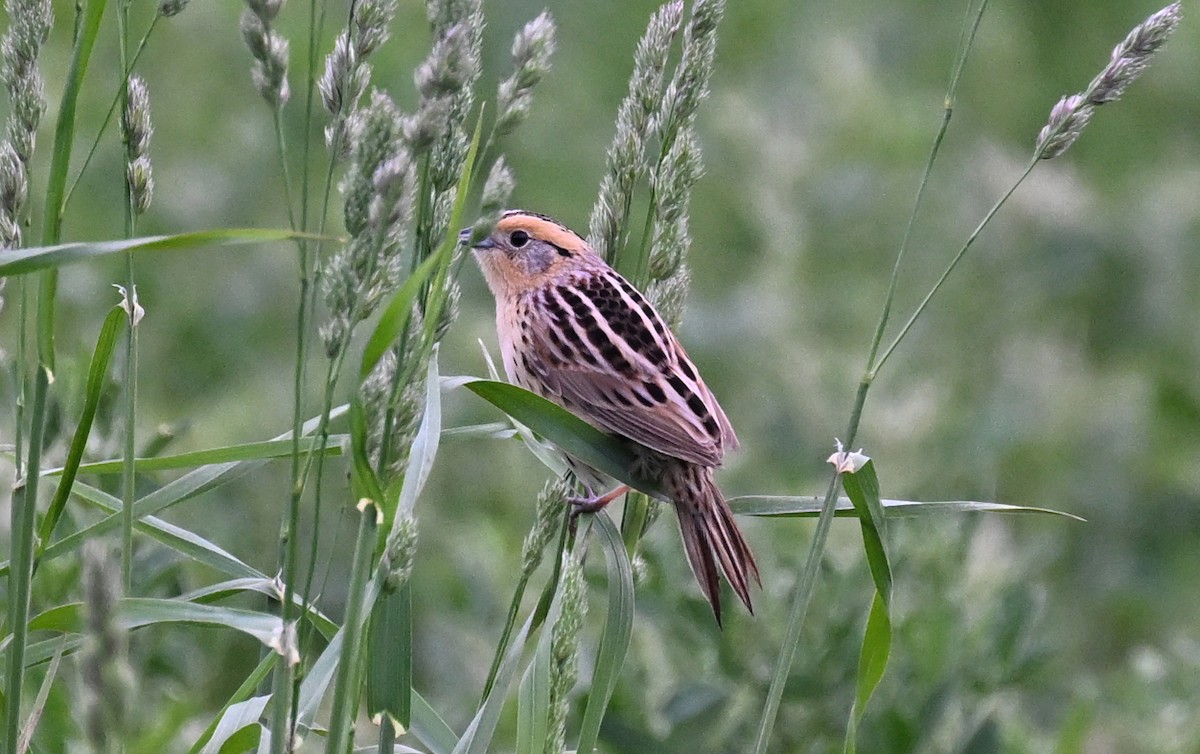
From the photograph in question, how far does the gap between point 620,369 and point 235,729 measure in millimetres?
1399

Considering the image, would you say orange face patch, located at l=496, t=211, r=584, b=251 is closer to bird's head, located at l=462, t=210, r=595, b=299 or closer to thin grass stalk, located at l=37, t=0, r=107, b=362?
bird's head, located at l=462, t=210, r=595, b=299

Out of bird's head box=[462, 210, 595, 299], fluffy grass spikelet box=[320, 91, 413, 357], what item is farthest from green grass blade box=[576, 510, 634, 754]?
bird's head box=[462, 210, 595, 299]

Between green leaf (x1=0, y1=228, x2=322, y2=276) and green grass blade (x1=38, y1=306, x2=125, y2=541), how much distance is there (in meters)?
0.21

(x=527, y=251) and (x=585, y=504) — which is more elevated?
(x=527, y=251)

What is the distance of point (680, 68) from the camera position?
72.7 inches

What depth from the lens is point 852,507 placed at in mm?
1806

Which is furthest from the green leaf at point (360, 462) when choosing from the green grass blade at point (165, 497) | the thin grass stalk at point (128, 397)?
the green grass blade at point (165, 497)

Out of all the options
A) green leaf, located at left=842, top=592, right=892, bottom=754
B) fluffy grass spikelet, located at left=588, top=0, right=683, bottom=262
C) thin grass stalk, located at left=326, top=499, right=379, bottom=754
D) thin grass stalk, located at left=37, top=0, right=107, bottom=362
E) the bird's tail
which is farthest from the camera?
the bird's tail

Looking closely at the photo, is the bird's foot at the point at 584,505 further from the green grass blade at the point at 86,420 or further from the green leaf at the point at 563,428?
the green grass blade at the point at 86,420

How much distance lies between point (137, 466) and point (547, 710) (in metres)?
0.58

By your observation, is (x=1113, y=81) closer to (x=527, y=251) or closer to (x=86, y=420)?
(x=86, y=420)

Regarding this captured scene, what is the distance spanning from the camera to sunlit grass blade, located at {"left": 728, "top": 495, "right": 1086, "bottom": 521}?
1.66m

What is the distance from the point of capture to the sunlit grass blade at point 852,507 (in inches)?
65.2

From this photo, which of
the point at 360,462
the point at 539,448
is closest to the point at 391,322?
the point at 360,462
